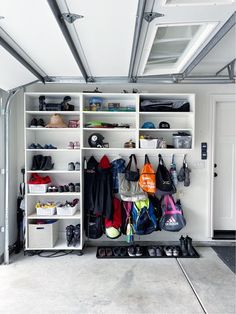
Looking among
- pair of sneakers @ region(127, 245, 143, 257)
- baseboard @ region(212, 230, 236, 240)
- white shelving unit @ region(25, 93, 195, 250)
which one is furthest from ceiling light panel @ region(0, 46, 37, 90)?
baseboard @ region(212, 230, 236, 240)

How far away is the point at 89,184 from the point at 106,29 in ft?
7.10

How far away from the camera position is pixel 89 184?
368 cm

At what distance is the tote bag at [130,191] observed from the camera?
3.53m

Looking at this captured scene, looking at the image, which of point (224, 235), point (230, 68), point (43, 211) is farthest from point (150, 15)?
point (224, 235)

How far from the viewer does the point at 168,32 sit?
2285 mm

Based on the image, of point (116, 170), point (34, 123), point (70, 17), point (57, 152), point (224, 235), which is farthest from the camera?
point (224, 235)

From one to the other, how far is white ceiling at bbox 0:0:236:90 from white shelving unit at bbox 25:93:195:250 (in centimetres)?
63

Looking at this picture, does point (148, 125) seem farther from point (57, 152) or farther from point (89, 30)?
point (89, 30)

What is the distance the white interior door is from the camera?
13.1ft

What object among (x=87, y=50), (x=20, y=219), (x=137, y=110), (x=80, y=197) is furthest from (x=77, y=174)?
(x=87, y=50)

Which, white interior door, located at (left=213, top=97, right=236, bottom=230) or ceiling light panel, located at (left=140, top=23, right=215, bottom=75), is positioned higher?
ceiling light panel, located at (left=140, top=23, right=215, bottom=75)

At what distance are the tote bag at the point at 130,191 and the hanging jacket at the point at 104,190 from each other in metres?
0.17

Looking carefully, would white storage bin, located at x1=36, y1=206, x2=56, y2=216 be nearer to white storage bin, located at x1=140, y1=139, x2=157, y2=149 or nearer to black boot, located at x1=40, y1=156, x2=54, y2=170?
black boot, located at x1=40, y1=156, x2=54, y2=170

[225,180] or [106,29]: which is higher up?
[106,29]
